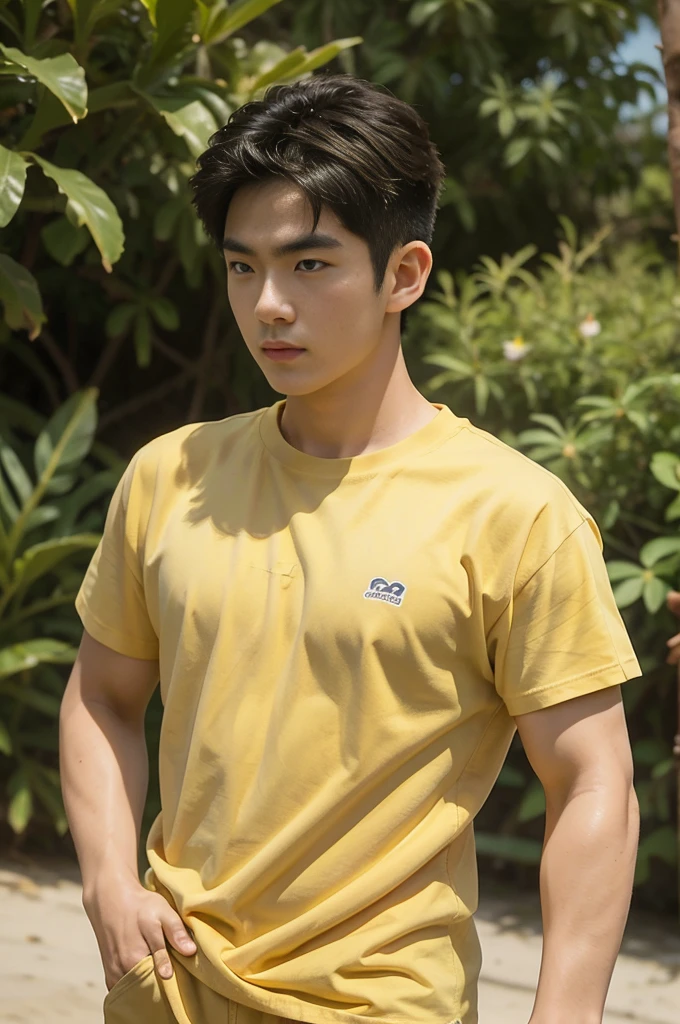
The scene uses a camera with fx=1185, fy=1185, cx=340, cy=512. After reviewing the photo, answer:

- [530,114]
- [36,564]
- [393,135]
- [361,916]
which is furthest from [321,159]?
[530,114]

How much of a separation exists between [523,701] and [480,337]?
2.57 m

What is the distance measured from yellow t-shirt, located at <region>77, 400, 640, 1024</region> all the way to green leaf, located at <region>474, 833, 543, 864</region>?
2.32m

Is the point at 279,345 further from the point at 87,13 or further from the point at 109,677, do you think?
the point at 87,13

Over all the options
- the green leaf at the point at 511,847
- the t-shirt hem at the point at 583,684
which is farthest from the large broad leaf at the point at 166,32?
the green leaf at the point at 511,847

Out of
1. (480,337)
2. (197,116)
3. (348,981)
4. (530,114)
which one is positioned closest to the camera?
(348,981)

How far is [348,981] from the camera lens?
1.32 m

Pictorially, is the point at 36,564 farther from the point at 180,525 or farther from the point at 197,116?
Result: the point at 180,525

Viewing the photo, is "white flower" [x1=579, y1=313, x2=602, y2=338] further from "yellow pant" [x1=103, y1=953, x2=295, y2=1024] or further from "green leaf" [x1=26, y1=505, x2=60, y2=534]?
"yellow pant" [x1=103, y1=953, x2=295, y2=1024]

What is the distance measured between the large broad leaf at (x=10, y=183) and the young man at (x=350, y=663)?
87cm

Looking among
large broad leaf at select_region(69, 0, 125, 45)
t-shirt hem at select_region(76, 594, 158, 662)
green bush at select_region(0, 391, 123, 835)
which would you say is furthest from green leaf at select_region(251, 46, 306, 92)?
t-shirt hem at select_region(76, 594, 158, 662)

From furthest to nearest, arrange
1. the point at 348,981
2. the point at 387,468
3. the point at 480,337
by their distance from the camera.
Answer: the point at 480,337 < the point at 387,468 < the point at 348,981

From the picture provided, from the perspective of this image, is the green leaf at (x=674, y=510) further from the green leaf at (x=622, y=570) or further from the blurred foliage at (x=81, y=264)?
the blurred foliage at (x=81, y=264)

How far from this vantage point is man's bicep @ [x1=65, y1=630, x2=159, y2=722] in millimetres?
1630

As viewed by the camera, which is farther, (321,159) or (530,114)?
(530,114)
